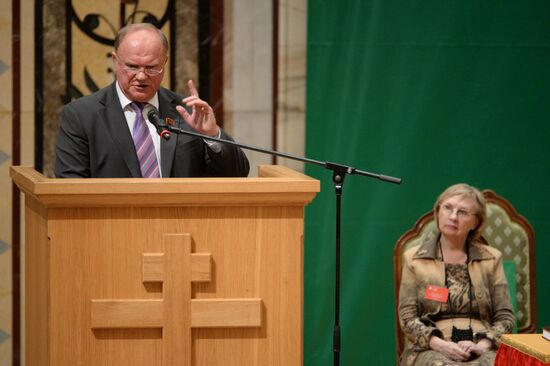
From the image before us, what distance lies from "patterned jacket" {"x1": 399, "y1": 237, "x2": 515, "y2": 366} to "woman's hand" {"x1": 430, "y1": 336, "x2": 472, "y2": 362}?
0.04 m

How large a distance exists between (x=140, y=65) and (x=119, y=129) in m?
0.21

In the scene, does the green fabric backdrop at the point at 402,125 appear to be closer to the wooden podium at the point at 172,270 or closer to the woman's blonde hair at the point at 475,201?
the woman's blonde hair at the point at 475,201

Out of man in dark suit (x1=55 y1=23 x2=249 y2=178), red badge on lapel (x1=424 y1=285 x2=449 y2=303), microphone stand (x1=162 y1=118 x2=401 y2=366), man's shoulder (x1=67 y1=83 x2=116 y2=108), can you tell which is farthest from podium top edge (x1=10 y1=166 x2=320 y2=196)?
red badge on lapel (x1=424 y1=285 x2=449 y2=303)

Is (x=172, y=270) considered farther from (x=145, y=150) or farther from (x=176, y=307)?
(x=145, y=150)

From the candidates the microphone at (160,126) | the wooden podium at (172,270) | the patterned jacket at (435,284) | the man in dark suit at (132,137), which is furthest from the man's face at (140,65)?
the patterned jacket at (435,284)

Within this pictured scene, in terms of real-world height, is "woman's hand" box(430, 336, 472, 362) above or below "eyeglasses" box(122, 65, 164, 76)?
below

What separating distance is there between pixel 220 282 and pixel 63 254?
1.27 ft

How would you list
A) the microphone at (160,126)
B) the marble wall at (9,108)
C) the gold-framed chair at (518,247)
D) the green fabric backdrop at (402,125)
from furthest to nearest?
the green fabric backdrop at (402,125), the marble wall at (9,108), the gold-framed chair at (518,247), the microphone at (160,126)

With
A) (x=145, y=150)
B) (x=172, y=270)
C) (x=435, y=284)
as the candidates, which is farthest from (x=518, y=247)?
(x=172, y=270)

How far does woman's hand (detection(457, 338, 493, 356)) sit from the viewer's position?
4.20 m

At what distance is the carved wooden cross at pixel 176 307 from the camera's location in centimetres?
228

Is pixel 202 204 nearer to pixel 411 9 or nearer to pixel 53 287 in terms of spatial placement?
pixel 53 287

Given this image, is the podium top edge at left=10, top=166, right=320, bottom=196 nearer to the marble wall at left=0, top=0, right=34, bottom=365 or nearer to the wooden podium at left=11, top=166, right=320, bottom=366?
the wooden podium at left=11, top=166, right=320, bottom=366

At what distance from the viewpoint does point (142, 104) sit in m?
2.90
